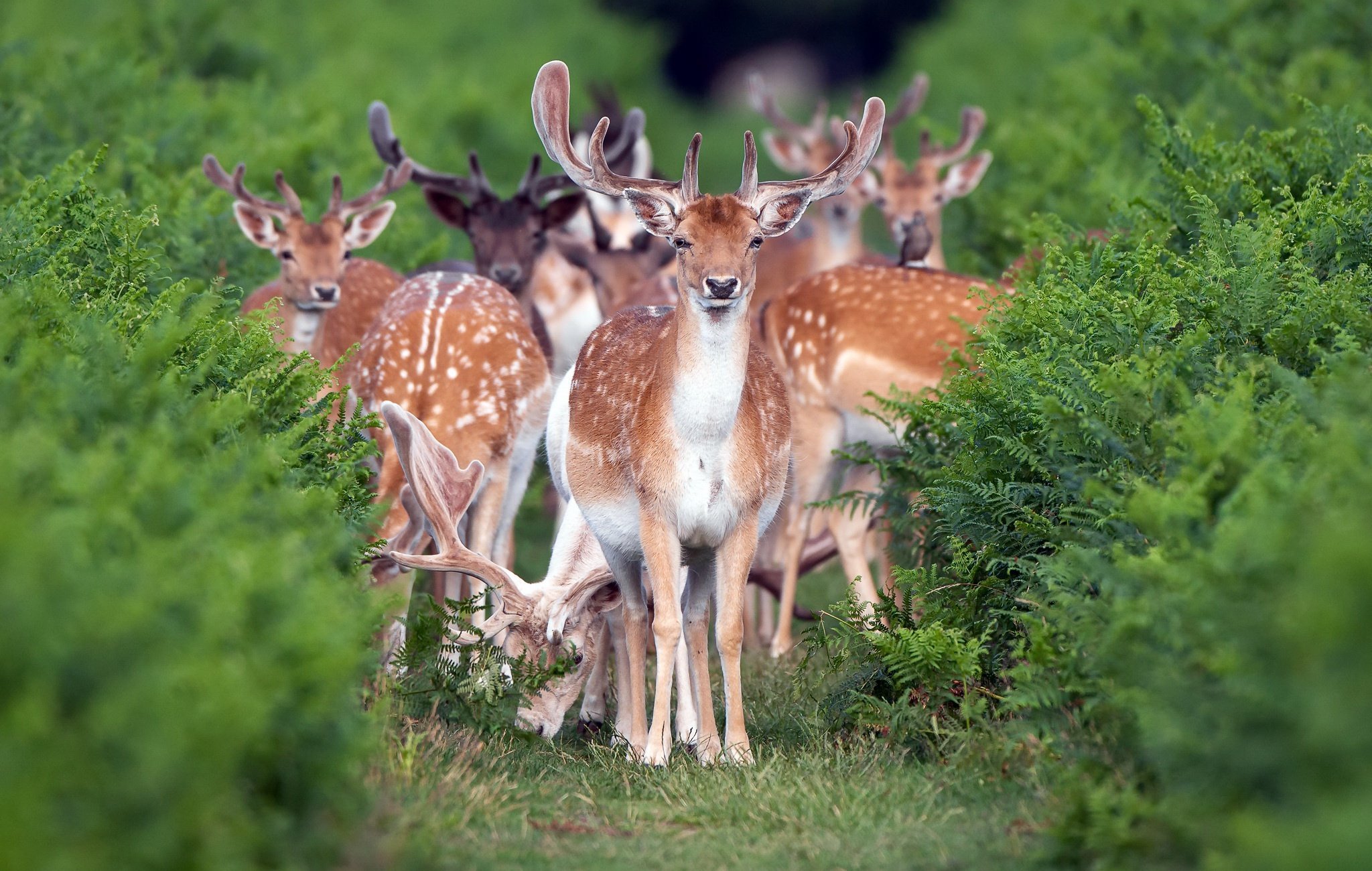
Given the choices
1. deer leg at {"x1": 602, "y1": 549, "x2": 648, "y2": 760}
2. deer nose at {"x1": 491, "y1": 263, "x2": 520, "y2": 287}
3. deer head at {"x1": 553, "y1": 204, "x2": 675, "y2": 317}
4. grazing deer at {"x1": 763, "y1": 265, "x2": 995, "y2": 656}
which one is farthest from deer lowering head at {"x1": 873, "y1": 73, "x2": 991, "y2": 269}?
deer leg at {"x1": 602, "y1": 549, "x2": 648, "y2": 760}

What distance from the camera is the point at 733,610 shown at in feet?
19.5

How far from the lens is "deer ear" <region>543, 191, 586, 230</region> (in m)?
9.98

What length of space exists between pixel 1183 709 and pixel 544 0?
31.3 meters

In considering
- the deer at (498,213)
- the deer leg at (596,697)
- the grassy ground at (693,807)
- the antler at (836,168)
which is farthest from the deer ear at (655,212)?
the deer at (498,213)

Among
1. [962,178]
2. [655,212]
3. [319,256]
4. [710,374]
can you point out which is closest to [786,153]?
[962,178]

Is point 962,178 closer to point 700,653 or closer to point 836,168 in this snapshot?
point 836,168

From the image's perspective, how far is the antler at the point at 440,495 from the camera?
6.35 meters

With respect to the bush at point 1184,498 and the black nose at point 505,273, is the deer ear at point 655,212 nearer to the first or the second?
the bush at point 1184,498

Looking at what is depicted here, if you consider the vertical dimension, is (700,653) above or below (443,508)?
below

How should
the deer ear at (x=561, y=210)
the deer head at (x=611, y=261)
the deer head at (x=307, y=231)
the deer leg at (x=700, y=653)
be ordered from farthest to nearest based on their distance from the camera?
the deer head at (x=611, y=261)
the deer ear at (x=561, y=210)
the deer head at (x=307, y=231)
the deer leg at (x=700, y=653)

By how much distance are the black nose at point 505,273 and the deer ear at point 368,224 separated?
71 centimetres

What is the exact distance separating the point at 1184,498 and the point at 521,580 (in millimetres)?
2701

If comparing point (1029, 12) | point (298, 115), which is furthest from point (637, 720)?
point (1029, 12)

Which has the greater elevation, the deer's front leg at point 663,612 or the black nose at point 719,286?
the black nose at point 719,286
